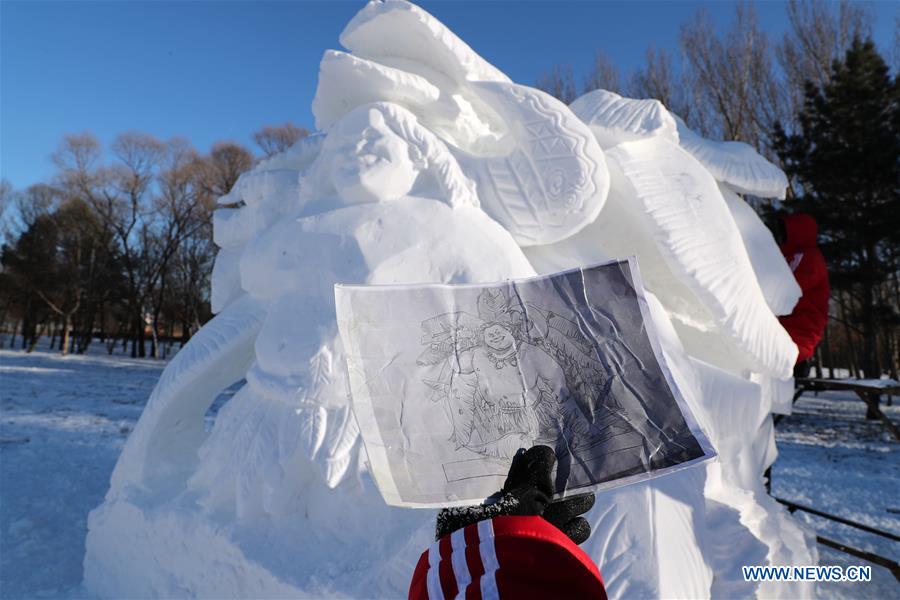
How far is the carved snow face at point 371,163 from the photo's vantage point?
2.42 m

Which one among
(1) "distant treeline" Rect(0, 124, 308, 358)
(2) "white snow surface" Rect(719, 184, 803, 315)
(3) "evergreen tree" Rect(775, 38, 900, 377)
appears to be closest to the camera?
(2) "white snow surface" Rect(719, 184, 803, 315)

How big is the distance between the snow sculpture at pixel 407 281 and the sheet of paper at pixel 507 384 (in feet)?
3.15

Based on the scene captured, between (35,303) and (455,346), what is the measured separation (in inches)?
851

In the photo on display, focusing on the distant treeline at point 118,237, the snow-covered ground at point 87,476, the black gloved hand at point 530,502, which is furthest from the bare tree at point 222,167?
the black gloved hand at point 530,502

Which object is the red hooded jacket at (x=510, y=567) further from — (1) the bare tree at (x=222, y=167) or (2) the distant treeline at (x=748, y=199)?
(1) the bare tree at (x=222, y=167)

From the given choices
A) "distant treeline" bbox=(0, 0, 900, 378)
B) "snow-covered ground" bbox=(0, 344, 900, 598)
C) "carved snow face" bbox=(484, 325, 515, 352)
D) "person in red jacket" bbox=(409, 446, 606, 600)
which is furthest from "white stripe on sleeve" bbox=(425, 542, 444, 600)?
"distant treeline" bbox=(0, 0, 900, 378)

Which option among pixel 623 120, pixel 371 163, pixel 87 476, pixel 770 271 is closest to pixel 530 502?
pixel 371 163

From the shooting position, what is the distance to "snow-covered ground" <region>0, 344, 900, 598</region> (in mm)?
2668

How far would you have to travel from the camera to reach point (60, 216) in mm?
16938

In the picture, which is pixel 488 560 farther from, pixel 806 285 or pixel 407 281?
pixel 806 285

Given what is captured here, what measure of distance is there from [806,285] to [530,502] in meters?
3.39

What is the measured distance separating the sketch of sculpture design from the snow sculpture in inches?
38.1

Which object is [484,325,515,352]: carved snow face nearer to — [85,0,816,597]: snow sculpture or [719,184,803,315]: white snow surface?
[85,0,816,597]: snow sculpture

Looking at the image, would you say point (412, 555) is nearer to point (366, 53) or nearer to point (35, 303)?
point (366, 53)
